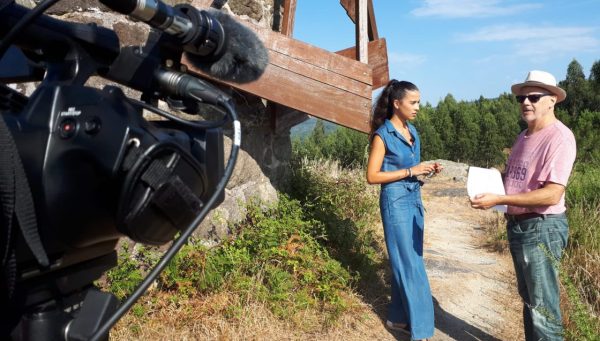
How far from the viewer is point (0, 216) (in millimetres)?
844

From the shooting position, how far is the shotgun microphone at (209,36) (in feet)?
3.23

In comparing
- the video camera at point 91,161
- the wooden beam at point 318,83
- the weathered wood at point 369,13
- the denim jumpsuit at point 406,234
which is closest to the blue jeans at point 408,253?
the denim jumpsuit at point 406,234

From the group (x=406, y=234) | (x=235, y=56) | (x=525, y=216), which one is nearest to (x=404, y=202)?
(x=406, y=234)

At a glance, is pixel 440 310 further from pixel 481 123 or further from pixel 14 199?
pixel 481 123

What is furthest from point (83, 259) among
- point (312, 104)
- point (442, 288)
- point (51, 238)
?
point (442, 288)

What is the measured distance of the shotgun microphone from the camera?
0.98 m

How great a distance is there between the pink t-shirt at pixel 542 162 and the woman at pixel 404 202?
0.59 m

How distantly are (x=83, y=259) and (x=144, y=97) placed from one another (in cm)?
39

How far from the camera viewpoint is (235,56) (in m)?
1.17

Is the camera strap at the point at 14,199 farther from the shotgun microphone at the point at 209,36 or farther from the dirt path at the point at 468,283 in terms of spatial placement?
the dirt path at the point at 468,283

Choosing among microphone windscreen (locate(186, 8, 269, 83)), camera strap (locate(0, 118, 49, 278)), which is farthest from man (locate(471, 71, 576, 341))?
camera strap (locate(0, 118, 49, 278))

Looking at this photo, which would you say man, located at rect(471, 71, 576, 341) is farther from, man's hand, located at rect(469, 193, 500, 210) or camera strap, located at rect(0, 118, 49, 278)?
camera strap, located at rect(0, 118, 49, 278)

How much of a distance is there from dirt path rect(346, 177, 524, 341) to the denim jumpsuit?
0.35 metres

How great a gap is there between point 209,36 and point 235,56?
10cm
